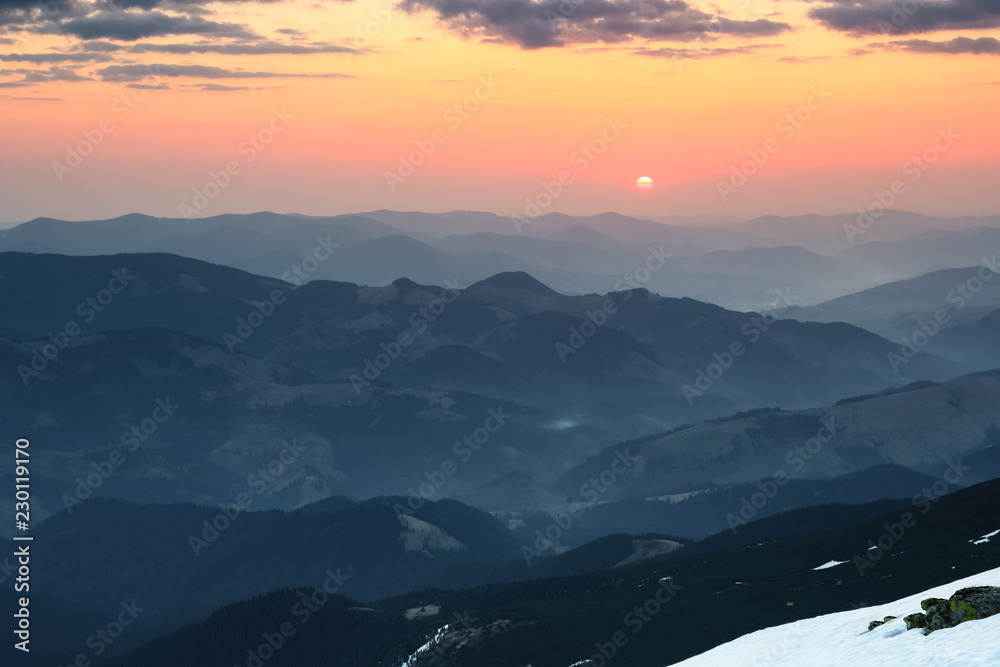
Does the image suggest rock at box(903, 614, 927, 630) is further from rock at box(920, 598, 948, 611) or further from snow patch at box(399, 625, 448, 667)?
snow patch at box(399, 625, 448, 667)

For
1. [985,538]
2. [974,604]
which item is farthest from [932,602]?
[985,538]

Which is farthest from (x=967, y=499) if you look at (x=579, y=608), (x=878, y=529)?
(x=579, y=608)

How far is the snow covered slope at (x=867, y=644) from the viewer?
211ft

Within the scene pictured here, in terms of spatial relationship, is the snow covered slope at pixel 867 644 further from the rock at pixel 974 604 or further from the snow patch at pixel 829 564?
the snow patch at pixel 829 564

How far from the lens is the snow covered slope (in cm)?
6444

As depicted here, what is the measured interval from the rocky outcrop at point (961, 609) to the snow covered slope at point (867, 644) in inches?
40.6

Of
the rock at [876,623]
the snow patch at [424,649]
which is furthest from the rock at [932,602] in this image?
the snow patch at [424,649]

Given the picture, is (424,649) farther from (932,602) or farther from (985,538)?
(932,602)

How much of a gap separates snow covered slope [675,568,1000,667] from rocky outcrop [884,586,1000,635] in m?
1.03

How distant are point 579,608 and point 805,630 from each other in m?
86.5

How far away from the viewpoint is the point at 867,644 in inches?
2950

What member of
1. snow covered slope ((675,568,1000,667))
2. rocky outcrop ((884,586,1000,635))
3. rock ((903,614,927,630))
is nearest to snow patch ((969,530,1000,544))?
snow covered slope ((675,568,1000,667))

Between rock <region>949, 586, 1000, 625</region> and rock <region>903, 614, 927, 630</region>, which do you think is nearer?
→ rock <region>949, 586, 1000, 625</region>

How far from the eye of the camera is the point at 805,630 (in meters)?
92.8
